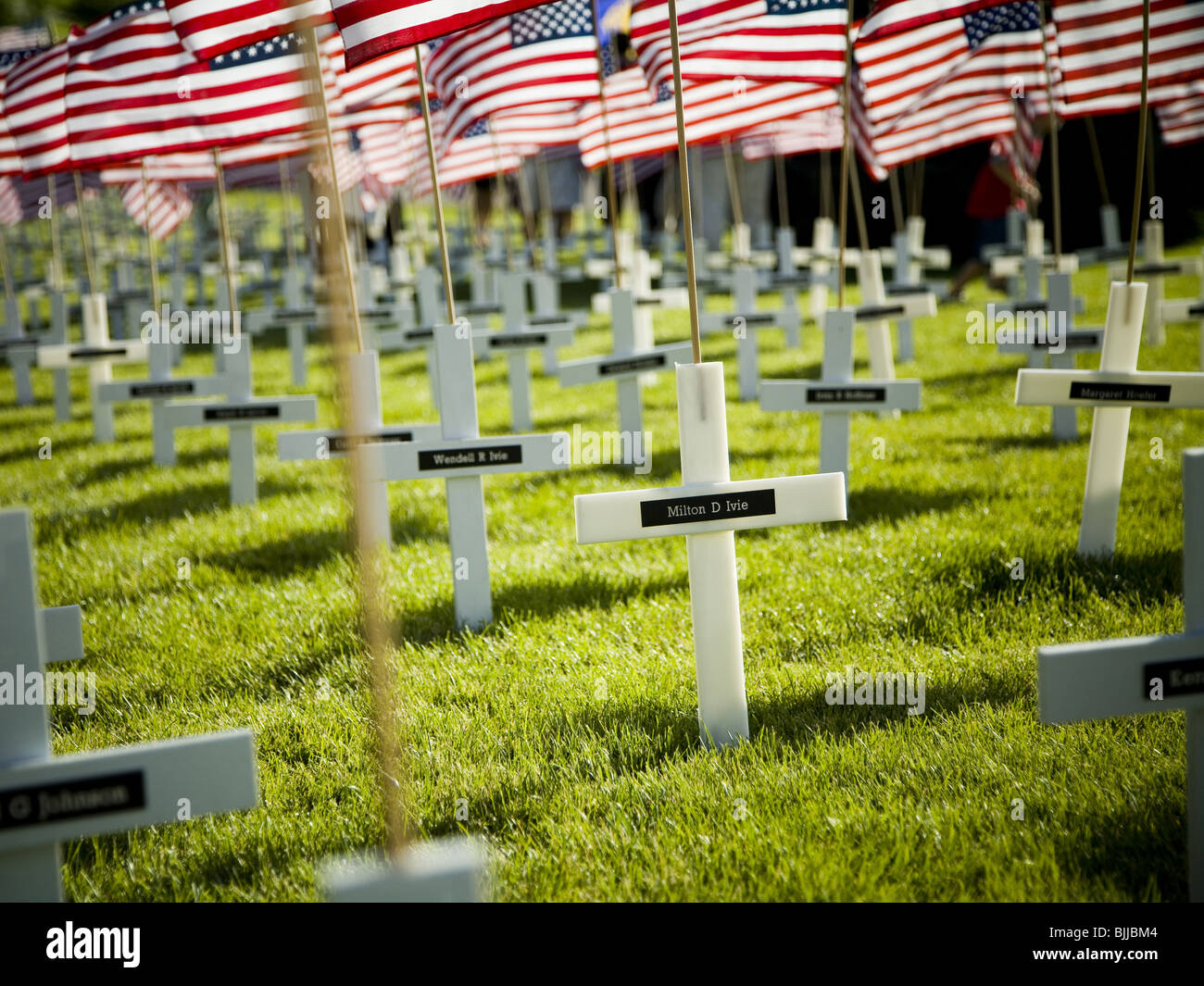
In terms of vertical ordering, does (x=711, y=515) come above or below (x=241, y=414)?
below

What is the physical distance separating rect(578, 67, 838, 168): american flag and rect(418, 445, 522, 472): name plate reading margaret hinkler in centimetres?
242

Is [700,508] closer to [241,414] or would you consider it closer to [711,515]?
[711,515]

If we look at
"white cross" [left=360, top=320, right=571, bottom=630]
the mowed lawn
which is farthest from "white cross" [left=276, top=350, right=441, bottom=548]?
the mowed lawn

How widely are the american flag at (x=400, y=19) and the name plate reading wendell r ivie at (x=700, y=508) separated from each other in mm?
1763

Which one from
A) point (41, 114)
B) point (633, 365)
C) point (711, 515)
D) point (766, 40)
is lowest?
point (711, 515)

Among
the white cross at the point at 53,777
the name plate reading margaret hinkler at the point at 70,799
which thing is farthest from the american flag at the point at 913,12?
the name plate reading margaret hinkler at the point at 70,799

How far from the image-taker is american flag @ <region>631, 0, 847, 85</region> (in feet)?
18.3

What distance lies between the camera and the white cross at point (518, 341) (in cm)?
754

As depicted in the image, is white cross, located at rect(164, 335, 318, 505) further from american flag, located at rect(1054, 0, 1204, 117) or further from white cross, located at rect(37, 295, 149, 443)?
american flag, located at rect(1054, 0, 1204, 117)

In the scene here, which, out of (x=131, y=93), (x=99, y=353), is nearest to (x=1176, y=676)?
(x=131, y=93)

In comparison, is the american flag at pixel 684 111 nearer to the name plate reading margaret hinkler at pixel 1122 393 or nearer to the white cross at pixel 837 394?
the white cross at pixel 837 394

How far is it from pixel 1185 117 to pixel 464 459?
10221 mm

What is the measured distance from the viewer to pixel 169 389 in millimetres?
7145

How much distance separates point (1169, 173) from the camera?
21.4 metres
